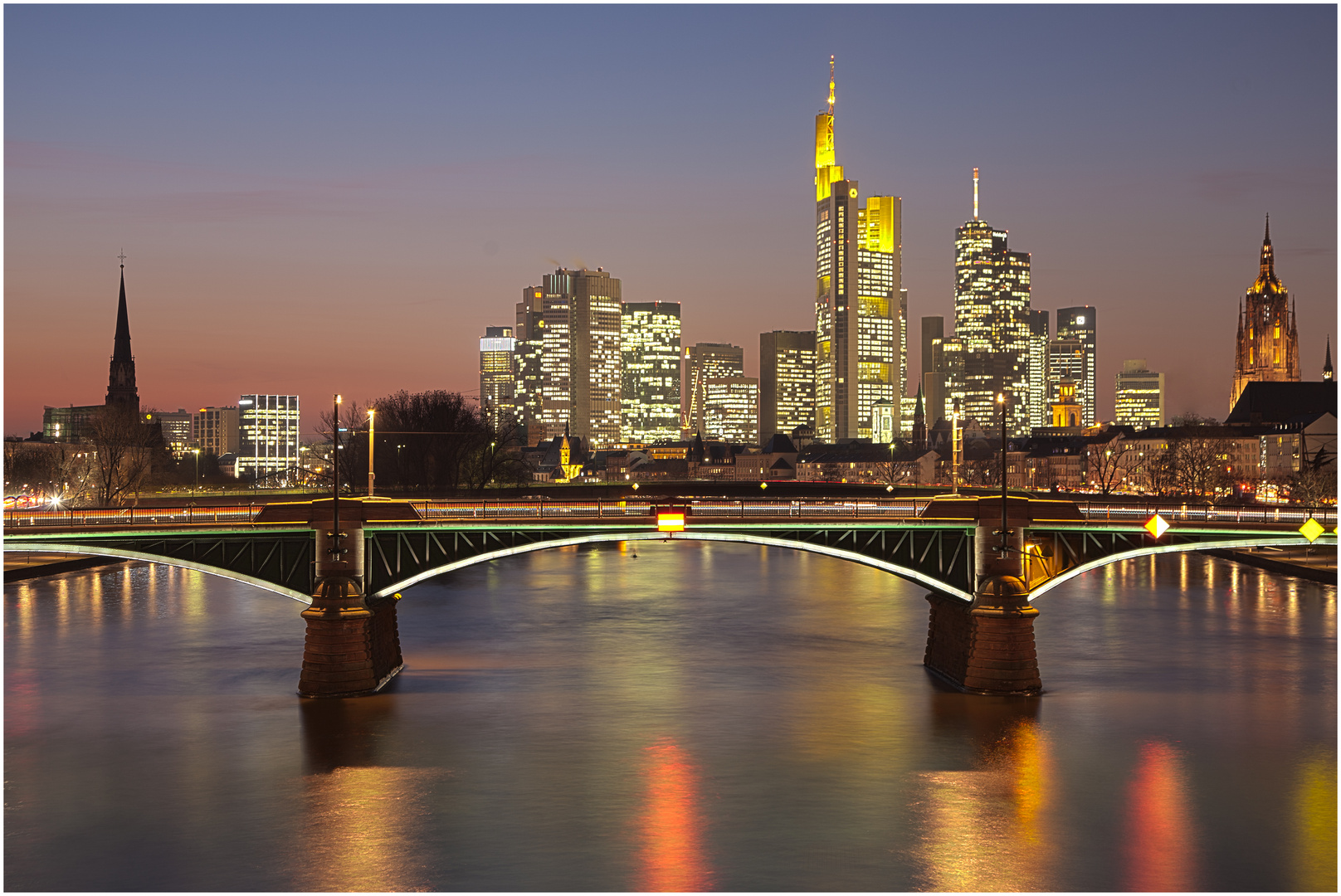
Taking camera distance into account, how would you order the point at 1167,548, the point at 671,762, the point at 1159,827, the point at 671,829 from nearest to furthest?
the point at 671,829 < the point at 1159,827 < the point at 671,762 < the point at 1167,548

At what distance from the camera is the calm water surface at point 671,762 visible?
37.4 meters

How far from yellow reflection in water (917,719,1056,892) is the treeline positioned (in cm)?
9976

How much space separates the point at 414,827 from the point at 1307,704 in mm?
39873

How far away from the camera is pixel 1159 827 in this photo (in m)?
40.7

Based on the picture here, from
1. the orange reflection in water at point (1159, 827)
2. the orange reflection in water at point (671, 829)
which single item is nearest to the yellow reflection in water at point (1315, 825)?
the orange reflection in water at point (1159, 827)

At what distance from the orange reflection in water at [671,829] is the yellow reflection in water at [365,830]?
6.45m

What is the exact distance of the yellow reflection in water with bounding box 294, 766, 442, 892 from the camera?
118 ft

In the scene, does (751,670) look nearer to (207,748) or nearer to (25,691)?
(207,748)

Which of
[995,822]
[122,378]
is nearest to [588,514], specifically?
[995,822]

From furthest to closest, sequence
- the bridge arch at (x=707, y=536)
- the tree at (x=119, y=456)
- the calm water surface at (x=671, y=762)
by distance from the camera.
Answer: the tree at (x=119, y=456) < the bridge arch at (x=707, y=536) < the calm water surface at (x=671, y=762)

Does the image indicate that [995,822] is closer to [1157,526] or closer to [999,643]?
[999,643]

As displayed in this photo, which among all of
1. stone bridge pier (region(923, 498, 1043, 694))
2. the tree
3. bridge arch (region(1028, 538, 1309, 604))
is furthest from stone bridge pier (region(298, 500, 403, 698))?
the tree

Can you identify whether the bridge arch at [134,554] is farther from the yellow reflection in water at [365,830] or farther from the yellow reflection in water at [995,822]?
the yellow reflection in water at [995,822]

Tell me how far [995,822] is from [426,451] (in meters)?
114
